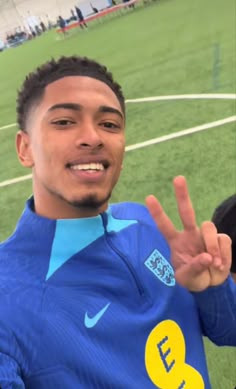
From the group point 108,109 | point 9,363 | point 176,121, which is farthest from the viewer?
point 176,121

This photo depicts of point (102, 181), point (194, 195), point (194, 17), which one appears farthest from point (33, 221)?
point (194, 17)

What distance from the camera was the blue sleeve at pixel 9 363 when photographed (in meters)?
1.09

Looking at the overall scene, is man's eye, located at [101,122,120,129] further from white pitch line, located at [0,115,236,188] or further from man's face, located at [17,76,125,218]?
white pitch line, located at [0,115,236,188]

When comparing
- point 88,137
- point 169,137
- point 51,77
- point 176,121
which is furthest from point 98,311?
point 176,121

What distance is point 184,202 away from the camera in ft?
4.31

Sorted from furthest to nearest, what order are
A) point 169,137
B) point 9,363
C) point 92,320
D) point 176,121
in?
point 176,121 < point 169,137 < point 92,320 < point 9,363

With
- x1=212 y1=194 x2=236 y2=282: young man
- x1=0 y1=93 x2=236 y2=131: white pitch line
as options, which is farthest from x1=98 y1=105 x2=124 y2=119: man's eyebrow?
x1=0 y1=93 x2=236 y2=131: white pitch line

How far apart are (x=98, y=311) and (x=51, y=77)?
31.1 inches

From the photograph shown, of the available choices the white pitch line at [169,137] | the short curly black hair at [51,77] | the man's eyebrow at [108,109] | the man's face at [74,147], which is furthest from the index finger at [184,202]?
the white pitch line at [169,137]

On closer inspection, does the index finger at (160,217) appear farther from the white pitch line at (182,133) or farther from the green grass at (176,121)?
the white pitch line at (182,133)

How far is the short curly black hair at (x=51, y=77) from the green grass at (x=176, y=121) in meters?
1.65

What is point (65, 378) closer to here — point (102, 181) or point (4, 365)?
point (4, 365)

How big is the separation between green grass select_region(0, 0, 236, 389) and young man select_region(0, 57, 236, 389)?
1.14 meters

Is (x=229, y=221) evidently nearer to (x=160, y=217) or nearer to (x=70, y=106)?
(x=160, y=217)
